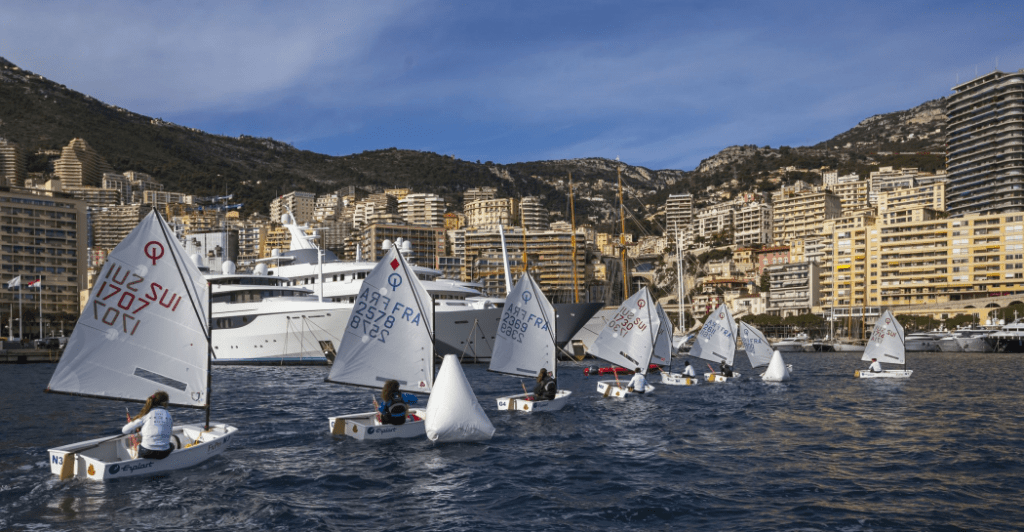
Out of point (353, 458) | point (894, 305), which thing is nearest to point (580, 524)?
point (353, 458)

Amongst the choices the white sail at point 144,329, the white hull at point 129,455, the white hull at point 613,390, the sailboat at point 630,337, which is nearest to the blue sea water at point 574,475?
the white hull at point 129,455

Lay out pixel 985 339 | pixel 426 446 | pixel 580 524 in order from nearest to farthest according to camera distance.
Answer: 1. pixel 580 524
2. pixel 426 446
3. pixel 985 339

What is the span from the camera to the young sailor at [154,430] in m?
16.2

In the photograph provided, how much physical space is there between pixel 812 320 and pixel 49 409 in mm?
139181

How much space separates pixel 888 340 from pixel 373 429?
43.3m

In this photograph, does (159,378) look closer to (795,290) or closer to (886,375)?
(886,375)

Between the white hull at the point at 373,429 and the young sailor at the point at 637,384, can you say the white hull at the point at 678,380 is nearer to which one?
the young sailor at the point at 637,384

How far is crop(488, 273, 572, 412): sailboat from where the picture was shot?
30.4 m

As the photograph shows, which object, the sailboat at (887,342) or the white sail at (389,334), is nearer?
the white sail at (389,334)

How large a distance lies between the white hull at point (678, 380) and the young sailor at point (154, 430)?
31.5m


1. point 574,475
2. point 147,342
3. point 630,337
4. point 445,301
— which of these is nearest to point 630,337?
point 630,337

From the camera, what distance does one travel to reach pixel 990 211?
579ft

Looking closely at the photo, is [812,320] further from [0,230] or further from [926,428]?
[0,230]

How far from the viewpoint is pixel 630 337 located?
131 feet
